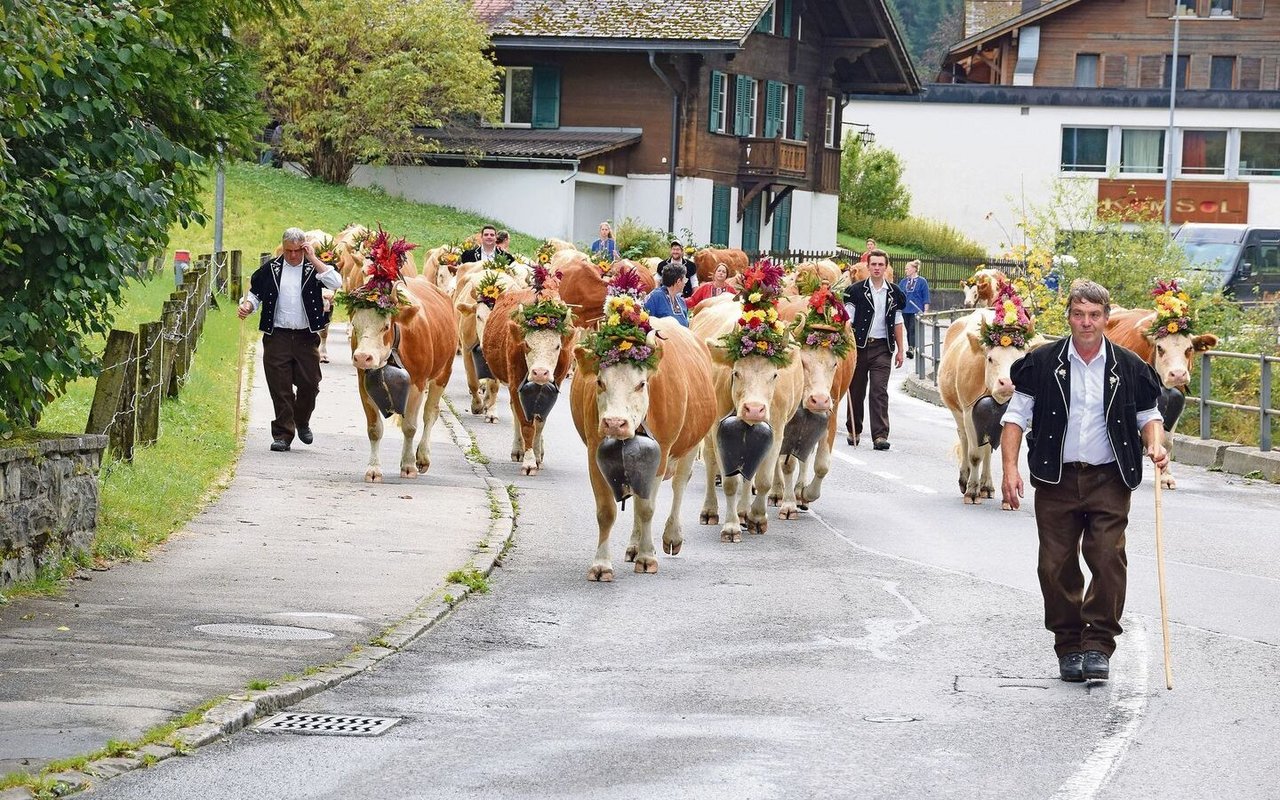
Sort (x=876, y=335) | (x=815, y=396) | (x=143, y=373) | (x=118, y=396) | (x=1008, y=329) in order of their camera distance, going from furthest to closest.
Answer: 1. (x=876, y=335)
2. (x=1008, y=329)
3. (x=143, y=373)
4. (x=815, y=396)
5. (x=118, y=396)

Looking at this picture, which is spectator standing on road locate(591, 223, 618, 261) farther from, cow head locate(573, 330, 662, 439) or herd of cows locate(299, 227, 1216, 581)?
cow head locate(573, 330, 662, 439)

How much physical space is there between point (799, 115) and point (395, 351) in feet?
150

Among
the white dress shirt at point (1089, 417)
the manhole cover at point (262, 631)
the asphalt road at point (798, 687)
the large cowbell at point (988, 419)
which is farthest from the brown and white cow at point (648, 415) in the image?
the large cowbell at point (988, 419)

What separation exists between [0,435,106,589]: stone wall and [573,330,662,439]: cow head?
310cm

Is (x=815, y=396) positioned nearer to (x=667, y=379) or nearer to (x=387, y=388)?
(x=667, y=379)

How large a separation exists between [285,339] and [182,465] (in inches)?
103

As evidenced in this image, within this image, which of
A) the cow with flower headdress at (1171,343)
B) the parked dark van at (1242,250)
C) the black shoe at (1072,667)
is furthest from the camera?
the parked dark van at (1242,250)

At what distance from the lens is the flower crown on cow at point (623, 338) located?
494 inches

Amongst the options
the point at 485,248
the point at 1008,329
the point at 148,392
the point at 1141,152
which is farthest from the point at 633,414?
the point at 1141,152

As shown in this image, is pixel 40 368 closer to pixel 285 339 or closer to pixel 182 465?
pixel 182 465

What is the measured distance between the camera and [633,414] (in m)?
12.5

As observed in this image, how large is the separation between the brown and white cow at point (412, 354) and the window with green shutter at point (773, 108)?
42137mm

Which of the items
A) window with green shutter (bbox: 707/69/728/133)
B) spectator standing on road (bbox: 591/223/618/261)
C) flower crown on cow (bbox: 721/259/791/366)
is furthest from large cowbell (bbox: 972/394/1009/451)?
window with green shutter (bbox: 707/69/728/133)

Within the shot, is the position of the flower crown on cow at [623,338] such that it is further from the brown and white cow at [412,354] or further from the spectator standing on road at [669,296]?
the brown and white cow at [412,354]
